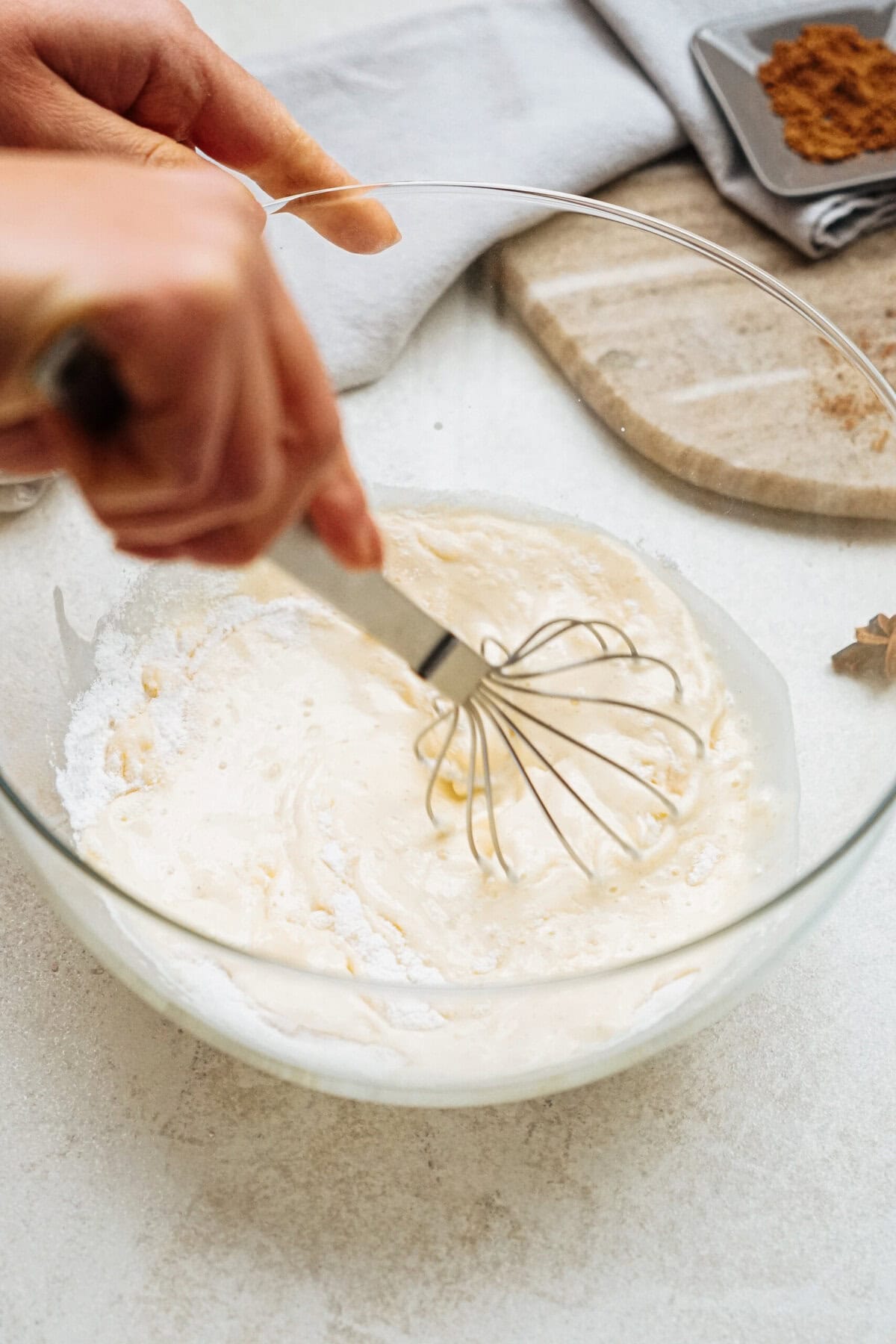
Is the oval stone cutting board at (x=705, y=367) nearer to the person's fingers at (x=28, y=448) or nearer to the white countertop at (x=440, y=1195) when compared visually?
the white countertop at (x=440, y=1195)

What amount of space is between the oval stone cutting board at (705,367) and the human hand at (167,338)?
0.66 meters

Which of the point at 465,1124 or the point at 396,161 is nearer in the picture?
the point at 465,1124

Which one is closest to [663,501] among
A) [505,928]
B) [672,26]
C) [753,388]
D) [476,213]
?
[753,388]

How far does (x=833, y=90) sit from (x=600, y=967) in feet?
3.68

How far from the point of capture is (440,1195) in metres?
0.83

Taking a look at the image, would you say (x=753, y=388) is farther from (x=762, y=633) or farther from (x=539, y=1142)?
(x=539, y=1142)

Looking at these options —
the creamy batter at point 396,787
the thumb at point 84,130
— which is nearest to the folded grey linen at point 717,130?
the creamy batter at point 396,787

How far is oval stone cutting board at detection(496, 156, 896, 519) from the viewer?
3.49ft

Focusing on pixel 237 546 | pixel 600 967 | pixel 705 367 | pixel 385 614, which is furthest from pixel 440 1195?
pixel 705 367

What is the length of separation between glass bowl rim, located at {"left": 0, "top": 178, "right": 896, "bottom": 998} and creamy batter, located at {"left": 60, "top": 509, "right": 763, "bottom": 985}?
0.04 metres

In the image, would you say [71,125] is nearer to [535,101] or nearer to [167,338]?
[167,338]

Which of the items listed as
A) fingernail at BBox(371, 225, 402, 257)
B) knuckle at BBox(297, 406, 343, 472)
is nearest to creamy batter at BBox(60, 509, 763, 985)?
fingernail at BBox(371, 225, 402, 257)

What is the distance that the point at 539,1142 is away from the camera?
0.85 metres

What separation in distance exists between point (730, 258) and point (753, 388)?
0.15m
